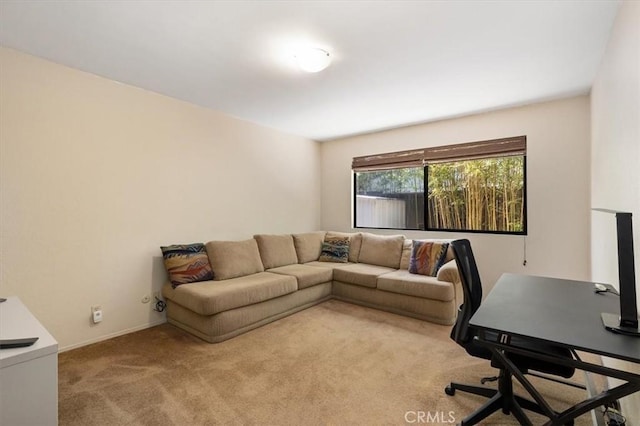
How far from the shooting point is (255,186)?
4383 mm

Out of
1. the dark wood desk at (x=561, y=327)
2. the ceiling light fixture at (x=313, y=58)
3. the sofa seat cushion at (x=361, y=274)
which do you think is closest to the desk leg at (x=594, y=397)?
the dark wood desk at (x=561, y=327)

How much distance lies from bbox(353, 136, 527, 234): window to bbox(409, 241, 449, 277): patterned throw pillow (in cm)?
65

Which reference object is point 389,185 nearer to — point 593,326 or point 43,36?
point 593,326

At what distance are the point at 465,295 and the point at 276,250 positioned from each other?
2728 millimetres

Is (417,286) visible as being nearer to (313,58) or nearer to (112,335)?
(313,58)

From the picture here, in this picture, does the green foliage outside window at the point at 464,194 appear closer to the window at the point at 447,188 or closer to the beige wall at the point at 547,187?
the window at the point at 447,188

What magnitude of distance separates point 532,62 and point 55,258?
4346 mm

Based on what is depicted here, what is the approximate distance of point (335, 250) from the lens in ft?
15.1

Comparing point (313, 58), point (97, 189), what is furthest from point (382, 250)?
point (97, 189)

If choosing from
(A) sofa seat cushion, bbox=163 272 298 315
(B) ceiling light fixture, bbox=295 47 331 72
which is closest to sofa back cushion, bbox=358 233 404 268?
(A) sofa seat cushion, bbox=163 272 298 315

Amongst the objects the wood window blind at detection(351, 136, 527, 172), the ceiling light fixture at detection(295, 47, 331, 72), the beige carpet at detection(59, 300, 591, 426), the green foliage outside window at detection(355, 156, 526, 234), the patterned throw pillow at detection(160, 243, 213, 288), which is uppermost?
the ceiling light fixture at detection(295, 47, 331, 72)

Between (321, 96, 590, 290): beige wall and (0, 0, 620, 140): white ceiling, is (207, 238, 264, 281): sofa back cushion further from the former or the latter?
(321, 96, 590, 290): beige wall

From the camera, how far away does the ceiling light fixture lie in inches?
93.2

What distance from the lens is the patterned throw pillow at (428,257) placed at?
143 inches
